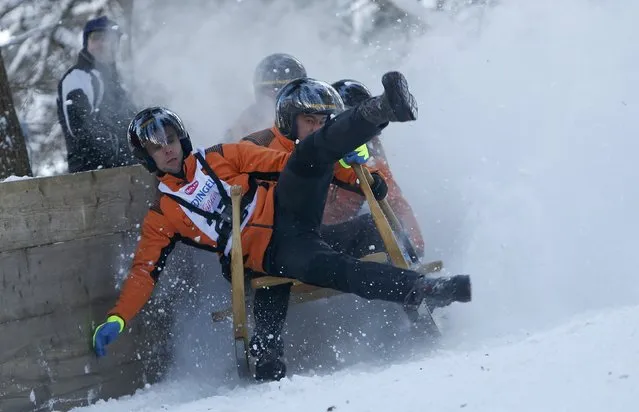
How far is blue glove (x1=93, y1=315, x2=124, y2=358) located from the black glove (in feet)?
5.89

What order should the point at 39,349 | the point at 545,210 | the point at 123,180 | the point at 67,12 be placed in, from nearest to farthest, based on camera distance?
A: 1. the point at 39,349
2. the point at 123,180
3. the point at 545,210
4. the point at 67,12

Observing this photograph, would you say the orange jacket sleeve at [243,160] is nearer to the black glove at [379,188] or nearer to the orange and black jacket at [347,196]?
the orange and black jacket at [347,196]

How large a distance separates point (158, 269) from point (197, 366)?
856 mm

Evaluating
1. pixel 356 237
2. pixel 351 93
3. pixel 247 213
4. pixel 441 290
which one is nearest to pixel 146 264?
pixel 247 213

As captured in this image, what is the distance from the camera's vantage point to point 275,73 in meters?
7.72

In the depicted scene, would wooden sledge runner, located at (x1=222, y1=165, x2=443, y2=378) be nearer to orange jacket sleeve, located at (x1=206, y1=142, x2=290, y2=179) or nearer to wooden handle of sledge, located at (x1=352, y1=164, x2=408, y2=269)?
wooden handle of sledge, located at (x1=352, y1=164, x2=408, y2=269)

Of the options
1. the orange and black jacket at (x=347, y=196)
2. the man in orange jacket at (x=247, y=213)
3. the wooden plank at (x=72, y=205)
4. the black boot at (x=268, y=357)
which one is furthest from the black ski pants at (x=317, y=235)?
the wooden plank at (x=72, y=205)

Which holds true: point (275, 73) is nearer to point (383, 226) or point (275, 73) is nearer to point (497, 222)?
point (497, 222)

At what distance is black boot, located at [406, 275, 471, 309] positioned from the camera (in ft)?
16.1

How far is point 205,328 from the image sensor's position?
Result: 6500 mm

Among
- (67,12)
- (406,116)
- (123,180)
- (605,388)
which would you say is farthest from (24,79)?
(605,388)

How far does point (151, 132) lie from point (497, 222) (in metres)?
2.56

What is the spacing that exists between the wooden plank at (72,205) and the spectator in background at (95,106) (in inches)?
45.1

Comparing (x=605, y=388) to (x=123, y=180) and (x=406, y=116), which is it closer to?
(x=406, y=116)
